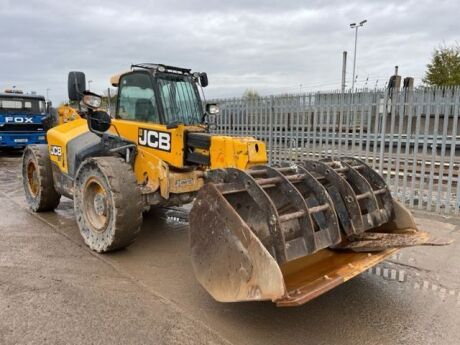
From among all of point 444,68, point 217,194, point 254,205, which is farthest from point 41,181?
point 444,68

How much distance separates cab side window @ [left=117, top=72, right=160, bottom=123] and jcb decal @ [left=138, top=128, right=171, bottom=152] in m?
0.16

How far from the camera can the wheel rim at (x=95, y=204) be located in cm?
477

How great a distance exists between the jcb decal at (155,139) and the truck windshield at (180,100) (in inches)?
7.6

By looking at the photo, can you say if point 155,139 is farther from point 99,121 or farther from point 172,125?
point 99,121

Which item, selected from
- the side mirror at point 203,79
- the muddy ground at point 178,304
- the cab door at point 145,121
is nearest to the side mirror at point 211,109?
the side mirror at point 203,79

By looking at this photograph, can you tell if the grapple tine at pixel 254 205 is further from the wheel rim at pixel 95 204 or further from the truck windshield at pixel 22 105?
the truck windshield at pixel 22 105

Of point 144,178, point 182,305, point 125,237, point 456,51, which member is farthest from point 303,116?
point 456,51

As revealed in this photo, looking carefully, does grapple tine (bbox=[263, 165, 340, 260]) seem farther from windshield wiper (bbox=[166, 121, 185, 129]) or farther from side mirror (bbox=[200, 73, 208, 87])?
side mirror (bbox=[200, 73, 208, 87])

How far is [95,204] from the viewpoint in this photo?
4.92 m

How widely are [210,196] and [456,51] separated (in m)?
25.7

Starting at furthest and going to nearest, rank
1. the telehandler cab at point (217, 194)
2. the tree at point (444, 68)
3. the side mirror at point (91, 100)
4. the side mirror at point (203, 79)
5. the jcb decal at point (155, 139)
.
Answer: the tree at point (444, 68) → the side mirror at point (203, 79) → the side mirror at point (91, 100) → the jcb decal at point (155, 139) → the telehandler cab at point (217, 194)

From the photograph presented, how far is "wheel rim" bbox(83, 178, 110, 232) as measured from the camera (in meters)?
4.77

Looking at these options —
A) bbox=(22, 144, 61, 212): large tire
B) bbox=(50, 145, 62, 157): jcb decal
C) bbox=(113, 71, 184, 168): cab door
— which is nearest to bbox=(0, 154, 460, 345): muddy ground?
bbox=(113, 71, 184, 168): cab door

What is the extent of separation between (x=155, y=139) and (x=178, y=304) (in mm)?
2143
